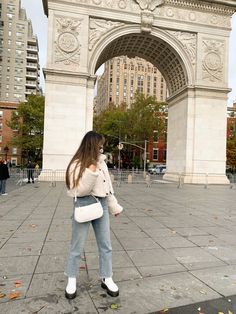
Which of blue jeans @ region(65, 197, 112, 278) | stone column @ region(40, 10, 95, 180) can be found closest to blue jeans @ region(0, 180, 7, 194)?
stone column @ region(40, 10, 95, 180)

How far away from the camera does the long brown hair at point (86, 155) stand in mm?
3217

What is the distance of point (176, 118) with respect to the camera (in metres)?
26.8

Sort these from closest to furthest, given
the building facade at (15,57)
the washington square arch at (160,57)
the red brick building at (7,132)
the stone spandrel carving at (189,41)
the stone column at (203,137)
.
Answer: the washington square arch at (160,57) → the stone column at (203,137) → the stone spandrel carving at (189,41) → the red brick building at (7,132) → the building facade at (15,57)

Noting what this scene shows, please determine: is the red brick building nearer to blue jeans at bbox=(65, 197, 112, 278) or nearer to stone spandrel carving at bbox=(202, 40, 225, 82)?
stone spandrel carving at bbox=(202, 40, 225, 82)

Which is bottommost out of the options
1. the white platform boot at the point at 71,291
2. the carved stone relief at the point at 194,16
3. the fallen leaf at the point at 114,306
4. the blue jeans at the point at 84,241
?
the fallen leaf at the point at 114,306

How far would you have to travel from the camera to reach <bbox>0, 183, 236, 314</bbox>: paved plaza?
3.25 m

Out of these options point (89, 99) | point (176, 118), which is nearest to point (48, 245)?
point (89, 99)

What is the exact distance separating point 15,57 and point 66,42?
66.8 meters

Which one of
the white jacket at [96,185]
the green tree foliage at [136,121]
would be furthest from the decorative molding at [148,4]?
the green tree foliage at [136,121]

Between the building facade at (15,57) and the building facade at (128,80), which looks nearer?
the building facade at (15,57)

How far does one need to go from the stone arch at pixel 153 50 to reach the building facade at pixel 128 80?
78976 millimetres

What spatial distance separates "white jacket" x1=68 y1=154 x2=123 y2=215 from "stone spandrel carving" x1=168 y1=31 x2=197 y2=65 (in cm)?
2364

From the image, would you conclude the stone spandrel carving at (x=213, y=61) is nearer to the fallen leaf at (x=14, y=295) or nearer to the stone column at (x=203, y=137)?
the stone column at (x=203, y=137)

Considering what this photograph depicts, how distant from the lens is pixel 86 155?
3260 millimetres
